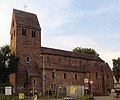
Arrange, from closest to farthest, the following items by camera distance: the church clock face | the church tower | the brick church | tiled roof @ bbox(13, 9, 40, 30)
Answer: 1. the church tower
2. the brick church
3. the church clock face
4. tiled roof @ bbox(13, 9, 40, 30)

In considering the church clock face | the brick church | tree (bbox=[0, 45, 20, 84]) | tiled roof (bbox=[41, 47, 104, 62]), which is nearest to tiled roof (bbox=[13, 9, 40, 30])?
the brick church

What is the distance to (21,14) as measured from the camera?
8325 centimetres

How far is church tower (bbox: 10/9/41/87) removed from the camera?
257 feet

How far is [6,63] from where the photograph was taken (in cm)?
7438

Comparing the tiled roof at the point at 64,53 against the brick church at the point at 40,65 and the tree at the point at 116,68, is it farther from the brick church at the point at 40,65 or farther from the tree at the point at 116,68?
the tree at the point at 116,68

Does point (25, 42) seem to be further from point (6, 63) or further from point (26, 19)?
point (6, 63)

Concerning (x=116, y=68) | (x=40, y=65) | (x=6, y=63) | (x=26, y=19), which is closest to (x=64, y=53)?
(x=40, y=65)

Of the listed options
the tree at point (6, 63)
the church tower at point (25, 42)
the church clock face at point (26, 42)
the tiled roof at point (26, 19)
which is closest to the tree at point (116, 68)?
the church tower at point (25, 42)

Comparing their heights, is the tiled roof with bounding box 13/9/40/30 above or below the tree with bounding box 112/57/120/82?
above

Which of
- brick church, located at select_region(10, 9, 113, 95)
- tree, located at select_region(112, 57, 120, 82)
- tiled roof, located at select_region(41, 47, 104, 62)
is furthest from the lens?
tree, located at select_region(112, 57, 120, 82)

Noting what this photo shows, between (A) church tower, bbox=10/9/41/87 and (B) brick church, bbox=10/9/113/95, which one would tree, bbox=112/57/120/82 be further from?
(A) church tower, bbox=10/9/41/87

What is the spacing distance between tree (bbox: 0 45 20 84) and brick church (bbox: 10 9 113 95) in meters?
3.75

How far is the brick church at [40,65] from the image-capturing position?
7850 centimetres

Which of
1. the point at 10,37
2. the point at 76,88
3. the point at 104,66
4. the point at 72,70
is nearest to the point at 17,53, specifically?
the point at 10,37
